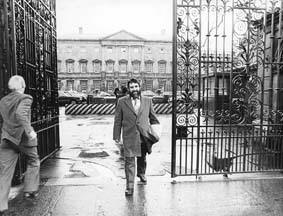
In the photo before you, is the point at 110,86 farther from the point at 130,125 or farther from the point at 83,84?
the point at 130,125

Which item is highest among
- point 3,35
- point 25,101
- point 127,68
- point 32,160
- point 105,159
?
point 127,68

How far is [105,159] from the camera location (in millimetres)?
7594

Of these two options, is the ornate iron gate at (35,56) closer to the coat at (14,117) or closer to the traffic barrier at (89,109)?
the coat at (14,117)

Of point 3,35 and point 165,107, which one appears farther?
point 165,107

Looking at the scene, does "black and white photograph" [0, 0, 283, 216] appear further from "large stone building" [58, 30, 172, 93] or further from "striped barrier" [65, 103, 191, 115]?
"large stone building" [58, 30, 172, 93]

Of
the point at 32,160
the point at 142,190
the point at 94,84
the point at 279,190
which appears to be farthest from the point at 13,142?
the point at 94,84

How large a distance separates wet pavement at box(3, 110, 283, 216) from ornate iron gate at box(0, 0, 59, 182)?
3.03 feet

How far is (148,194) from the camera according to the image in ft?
15.7

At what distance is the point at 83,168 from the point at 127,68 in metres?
59.3

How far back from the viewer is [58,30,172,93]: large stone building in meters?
63.6

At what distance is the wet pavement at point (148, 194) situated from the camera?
4.19m

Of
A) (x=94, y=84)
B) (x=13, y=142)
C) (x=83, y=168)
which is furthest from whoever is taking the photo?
(x=94, y=84)

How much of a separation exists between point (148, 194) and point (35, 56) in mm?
3830

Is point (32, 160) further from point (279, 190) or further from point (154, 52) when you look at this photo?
point (154, 52)
